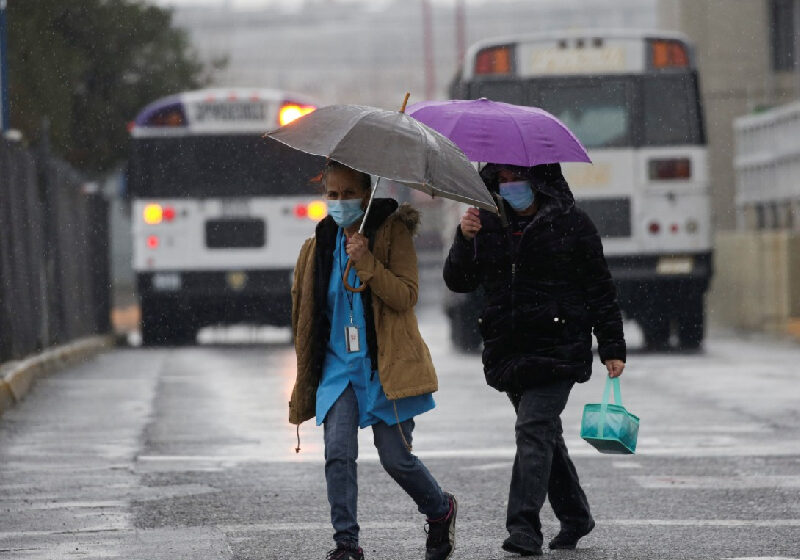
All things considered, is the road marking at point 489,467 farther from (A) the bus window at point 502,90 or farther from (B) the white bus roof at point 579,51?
(B) the white bus roof at point 579,51

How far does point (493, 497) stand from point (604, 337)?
1.92 m

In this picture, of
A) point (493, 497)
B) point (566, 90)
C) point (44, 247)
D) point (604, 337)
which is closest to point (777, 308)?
point (566, 90)

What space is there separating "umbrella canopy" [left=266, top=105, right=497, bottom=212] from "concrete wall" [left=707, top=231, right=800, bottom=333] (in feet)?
54.4

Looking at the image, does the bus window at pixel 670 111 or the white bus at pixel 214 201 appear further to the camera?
the white bus at pixel 214 201

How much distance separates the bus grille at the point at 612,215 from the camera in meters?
19.2

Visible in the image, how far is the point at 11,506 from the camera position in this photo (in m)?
8.39

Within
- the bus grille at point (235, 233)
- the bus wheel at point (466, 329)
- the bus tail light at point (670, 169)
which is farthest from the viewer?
the bus grille at point (235, 233)

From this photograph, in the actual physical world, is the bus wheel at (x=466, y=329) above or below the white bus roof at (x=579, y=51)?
below

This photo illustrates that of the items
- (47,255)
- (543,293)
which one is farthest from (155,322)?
(543,293)

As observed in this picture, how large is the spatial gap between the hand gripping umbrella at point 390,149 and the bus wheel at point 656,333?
549 inches

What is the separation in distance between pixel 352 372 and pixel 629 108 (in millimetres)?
13239

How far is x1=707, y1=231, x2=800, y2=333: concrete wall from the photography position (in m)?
22.5

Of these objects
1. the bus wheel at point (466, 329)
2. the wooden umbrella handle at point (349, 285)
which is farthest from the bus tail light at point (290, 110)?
the wooden umbrella handle at point (349, 285)

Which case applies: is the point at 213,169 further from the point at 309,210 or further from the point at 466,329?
the point at 466,329
